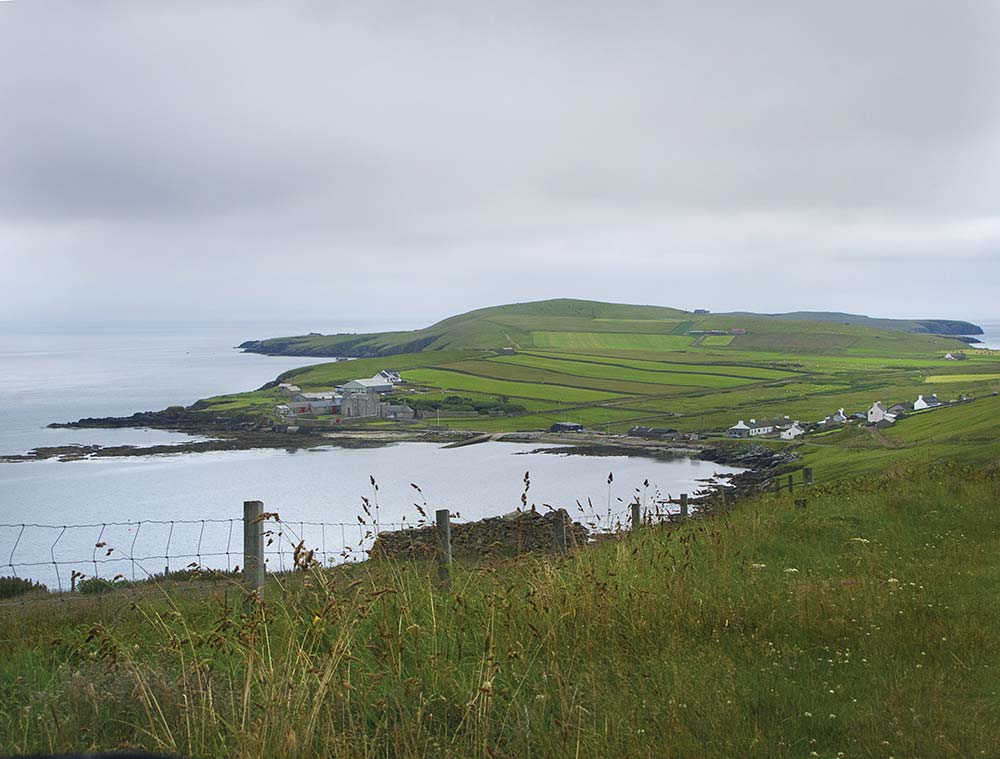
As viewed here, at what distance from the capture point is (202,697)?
3.85 metres

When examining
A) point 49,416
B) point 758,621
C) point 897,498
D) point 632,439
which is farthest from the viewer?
point 49,416

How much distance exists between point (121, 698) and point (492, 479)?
50593mm

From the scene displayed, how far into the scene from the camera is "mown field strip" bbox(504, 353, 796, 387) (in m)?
119

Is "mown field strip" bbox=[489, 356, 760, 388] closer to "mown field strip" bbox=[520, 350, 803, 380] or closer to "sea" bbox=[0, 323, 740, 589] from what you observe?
"mown field strip" bbox=[520, 350, 803, 380]

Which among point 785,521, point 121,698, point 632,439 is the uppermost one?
point 121,698

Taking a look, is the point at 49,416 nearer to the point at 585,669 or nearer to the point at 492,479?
the point at 492,479

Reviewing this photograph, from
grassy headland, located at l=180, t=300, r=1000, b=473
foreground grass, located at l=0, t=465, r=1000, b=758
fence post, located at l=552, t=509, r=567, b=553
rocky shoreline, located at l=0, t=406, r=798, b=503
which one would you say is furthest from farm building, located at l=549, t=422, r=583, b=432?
foreground grass, located at l=0, t=465, r=1000, b=758

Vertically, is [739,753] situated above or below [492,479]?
above

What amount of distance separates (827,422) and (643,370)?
5013cm

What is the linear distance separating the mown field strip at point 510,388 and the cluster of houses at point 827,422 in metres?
27.5

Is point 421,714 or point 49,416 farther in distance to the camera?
point 49,416

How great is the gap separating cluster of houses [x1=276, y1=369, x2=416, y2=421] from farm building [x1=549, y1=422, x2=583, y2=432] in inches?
820

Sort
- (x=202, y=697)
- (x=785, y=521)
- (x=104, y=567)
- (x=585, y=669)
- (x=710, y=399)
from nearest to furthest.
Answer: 1. (x=202, y=697)
2. (x=585, y=669)
3. (x=785, y=521)
4. (x=104, y=567)
5. (x=710, y=399)

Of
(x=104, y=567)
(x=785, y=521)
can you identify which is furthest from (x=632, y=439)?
(x=785, y=521)
